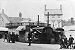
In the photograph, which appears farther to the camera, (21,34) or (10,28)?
(10,28)

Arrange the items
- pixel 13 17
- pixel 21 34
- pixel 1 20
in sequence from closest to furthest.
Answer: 1. pixel 21 34
2. pixel 1 20
3. pixel 13 17

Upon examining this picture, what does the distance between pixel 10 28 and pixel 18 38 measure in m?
→ 26.9

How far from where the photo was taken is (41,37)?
39344 mm

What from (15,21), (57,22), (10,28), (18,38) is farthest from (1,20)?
(18,38)

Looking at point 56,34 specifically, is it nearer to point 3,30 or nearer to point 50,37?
point 50,37

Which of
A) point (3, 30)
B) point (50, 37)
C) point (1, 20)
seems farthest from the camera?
point (1, 20)

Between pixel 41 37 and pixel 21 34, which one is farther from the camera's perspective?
pixel 21 34

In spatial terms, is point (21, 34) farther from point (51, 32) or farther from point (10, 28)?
point (10, 28)

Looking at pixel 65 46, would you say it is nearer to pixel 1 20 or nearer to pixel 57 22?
pixel 1 20

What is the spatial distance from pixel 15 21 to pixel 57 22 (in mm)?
18256

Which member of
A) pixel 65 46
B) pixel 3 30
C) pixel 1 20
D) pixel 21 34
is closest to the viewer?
pixel 65 46

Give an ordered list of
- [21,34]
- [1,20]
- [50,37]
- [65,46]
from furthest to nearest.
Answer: [1,20]
[21,34]
[50,37]
[65,46]

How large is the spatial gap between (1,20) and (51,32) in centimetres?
4842

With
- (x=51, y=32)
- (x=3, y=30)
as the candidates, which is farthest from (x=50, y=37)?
(x=3, y=30)
